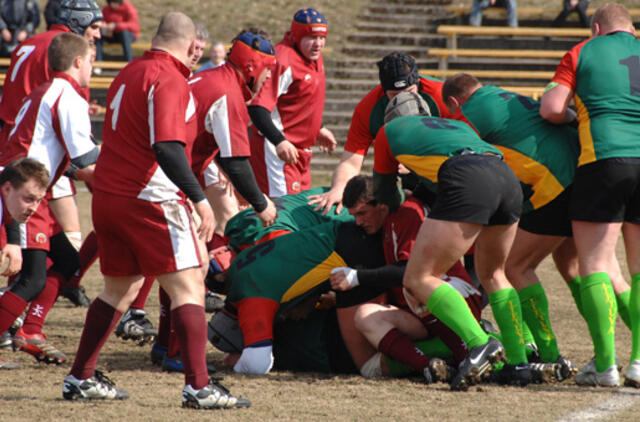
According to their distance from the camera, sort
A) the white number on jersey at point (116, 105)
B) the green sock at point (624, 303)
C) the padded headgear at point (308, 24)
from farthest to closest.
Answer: the padded headgear at point (308, 24)
the green sock at point (624, 303)
the white number on jersey at point (116, 105)

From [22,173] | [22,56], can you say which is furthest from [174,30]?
[22,56]

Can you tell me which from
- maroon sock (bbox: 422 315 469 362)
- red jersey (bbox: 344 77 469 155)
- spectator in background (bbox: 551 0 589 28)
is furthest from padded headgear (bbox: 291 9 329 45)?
spectator in background (bbox: 551 0 589 28)

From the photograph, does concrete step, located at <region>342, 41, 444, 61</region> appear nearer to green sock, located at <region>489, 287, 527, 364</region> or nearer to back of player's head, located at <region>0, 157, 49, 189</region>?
green sock, located at <region>489, 287, 527, 364</region>

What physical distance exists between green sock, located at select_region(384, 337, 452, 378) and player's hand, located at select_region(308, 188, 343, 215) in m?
1.23

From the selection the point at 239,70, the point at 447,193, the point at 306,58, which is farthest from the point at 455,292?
the point at 306,58

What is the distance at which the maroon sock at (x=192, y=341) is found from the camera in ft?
13.9

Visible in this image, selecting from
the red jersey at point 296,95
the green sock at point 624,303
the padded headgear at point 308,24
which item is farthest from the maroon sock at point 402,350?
the padded headgear at point 308,24

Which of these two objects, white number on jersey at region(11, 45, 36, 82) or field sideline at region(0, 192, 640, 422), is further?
white number on jersey at region(11, 45, 36, 82)

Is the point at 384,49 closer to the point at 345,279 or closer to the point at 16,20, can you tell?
the point at 16,20

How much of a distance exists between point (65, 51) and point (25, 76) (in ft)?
5.86

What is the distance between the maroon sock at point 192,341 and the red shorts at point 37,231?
157 centimetres

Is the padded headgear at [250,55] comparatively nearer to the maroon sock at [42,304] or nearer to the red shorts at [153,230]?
the maroon sock at [42,304]

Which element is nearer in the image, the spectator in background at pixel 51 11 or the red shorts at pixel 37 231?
the red shorts at pixel 37 231

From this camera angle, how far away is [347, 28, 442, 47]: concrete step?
812 inches
